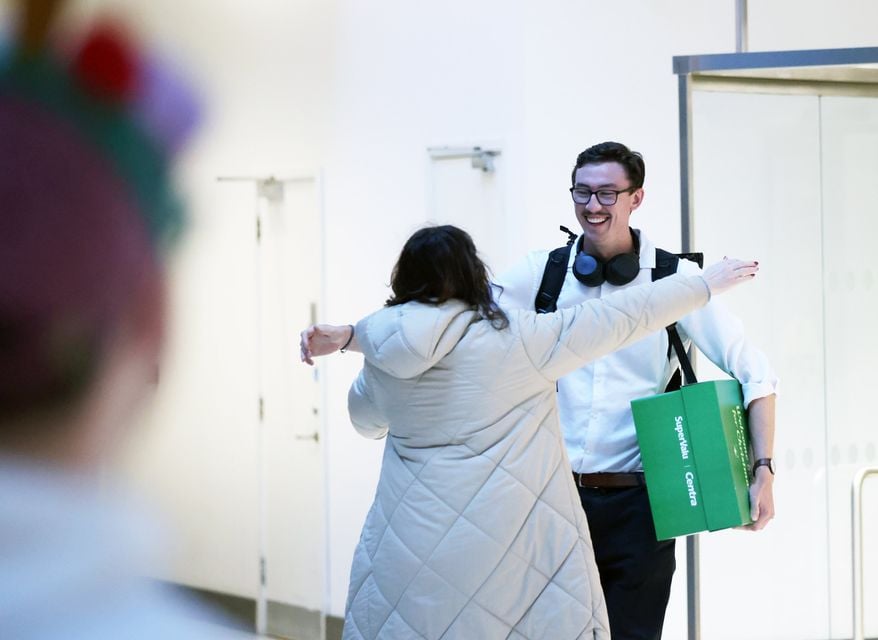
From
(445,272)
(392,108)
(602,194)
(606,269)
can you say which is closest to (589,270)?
(606,269)

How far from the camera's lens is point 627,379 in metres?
2.98

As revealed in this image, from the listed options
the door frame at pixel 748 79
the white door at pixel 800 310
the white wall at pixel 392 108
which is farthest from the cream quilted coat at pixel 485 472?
the white wall at pixel 392 108

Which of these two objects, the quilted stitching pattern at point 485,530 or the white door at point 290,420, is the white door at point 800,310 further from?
the white door at point 290,420

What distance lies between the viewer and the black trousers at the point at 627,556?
294 centimetres

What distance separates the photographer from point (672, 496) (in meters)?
2.89

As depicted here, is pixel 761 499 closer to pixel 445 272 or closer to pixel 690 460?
pixel 690 460

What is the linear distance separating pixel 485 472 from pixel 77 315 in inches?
66.2

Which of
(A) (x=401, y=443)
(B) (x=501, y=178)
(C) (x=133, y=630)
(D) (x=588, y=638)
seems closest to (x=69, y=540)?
(C) (x=133, y=630)

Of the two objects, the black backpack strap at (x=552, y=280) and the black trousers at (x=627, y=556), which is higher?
the black backpack strap at (x=552, y=280)

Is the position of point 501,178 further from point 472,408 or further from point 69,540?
point 472,408

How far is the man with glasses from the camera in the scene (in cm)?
294

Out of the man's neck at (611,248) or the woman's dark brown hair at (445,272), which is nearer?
the woman's dark brown hair at (445,272)

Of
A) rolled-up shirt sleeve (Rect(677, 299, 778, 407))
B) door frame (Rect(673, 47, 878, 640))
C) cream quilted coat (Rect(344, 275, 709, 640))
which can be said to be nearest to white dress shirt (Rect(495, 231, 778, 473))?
rolled-up shirt sleeve (Rect(677, 299, 778, 407))

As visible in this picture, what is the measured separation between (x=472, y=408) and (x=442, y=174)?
107 inches
